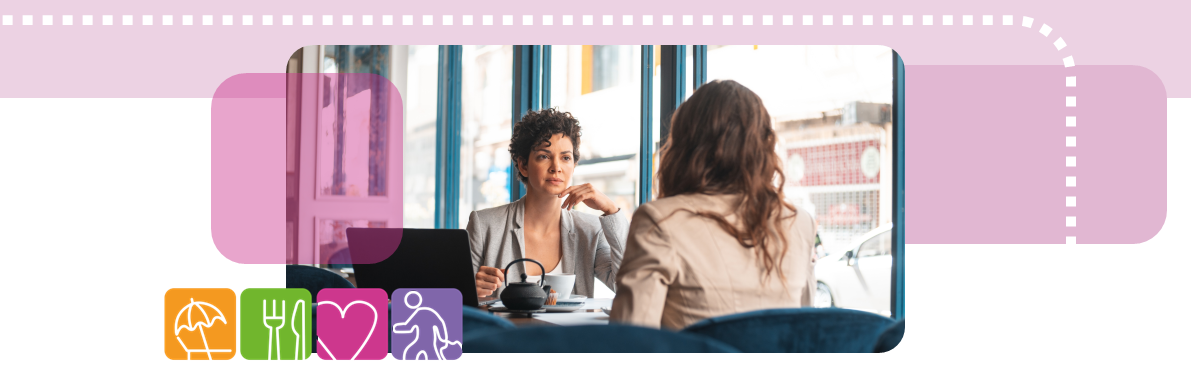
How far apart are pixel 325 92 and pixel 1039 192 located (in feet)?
4.47

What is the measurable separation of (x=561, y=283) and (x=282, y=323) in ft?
2.08

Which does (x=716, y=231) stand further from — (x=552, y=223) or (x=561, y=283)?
(x=552, y=223)

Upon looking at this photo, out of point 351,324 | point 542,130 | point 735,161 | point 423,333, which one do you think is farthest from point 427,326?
point 542,130

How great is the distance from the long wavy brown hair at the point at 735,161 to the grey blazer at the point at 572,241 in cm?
78

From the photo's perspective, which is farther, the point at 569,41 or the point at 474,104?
the point at 474,104

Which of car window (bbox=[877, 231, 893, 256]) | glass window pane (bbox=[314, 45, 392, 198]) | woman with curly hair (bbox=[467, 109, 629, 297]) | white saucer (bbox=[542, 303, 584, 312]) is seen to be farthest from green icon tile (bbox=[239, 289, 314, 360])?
car window (bbox=[877, 231, 893, 256])

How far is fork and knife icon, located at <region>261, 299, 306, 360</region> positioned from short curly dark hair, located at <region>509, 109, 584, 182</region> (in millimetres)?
1079

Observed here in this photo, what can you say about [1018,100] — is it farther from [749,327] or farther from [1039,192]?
[749,327]

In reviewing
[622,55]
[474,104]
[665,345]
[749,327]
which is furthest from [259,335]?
[474,104]

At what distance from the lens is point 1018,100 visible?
122 centimetres

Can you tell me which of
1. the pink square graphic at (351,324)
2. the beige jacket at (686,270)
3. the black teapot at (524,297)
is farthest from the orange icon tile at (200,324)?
the beige jacket at (686,270)

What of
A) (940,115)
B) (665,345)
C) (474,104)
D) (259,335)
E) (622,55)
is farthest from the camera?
(474,104)

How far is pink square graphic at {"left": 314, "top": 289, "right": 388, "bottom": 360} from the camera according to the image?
3.76 feet

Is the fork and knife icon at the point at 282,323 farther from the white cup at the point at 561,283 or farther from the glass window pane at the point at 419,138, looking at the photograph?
the white cup at the point at 561,283
